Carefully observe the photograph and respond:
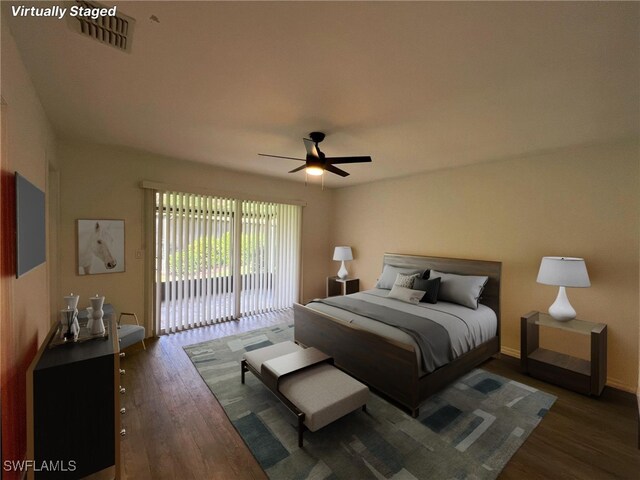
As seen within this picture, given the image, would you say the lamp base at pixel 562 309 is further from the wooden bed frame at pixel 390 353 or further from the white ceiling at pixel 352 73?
the white ceiling at pixel 352 73

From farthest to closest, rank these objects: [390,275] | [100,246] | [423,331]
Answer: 1. [390,275]
2. [100,246]
3. [423,331]

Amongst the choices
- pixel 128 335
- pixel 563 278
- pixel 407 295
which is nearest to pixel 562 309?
pixel 563 278

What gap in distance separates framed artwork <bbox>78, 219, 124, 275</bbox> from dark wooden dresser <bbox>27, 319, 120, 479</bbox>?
198cm

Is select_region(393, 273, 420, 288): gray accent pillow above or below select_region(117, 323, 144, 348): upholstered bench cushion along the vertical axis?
above

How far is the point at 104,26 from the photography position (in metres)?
1.38

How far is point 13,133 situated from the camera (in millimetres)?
1579

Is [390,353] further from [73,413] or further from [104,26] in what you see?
[104,26]

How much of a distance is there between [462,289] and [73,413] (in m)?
3.90

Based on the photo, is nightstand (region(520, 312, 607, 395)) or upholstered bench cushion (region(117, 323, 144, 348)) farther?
upholstered bench cushion (region(117, 323, 144, 348))

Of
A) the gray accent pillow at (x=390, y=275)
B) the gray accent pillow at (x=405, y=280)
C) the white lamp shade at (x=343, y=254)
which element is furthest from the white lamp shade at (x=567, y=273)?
the white lamp shade at (x=343, y=254)

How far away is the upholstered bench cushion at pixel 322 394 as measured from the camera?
6.34 feet

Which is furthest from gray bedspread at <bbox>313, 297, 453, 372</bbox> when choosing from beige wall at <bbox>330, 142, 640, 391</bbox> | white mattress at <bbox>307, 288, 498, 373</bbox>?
beige wall at <bbox>330, 142, 640, 391</bbox>

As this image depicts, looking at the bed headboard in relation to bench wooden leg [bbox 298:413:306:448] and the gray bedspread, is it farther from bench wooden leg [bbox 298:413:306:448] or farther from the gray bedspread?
bench wooden leg [bbox 298:413:306:448]

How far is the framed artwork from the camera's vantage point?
3.28 m
